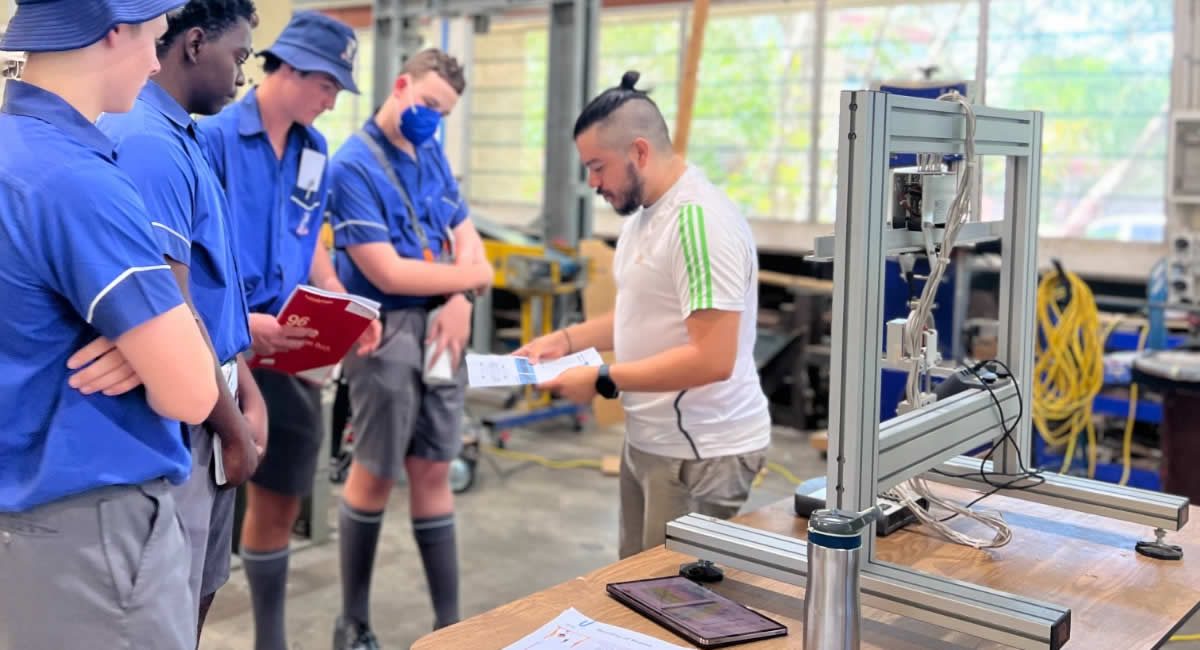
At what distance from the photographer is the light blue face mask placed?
3.14 metres

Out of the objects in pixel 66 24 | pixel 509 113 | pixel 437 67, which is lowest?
pixel 66 24

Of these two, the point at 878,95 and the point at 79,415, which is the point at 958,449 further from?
the point at 79,415

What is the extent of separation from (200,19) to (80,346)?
0.73 meters

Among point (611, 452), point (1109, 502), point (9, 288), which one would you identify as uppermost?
point (9, 288)

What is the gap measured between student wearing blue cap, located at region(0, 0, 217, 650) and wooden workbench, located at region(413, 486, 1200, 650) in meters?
0.43

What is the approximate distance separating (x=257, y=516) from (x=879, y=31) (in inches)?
242

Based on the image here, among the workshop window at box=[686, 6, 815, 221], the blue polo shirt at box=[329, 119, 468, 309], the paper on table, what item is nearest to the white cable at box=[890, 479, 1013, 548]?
the paper on table

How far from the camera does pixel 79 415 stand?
1472mm

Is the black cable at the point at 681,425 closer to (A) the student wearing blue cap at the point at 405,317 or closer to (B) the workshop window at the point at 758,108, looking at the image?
(A) the student wearing blue cap at the point at 405,317

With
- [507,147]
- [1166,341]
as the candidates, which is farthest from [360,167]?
[507,147]

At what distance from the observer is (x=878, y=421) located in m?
1.64

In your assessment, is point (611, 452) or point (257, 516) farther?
point (611, 452)

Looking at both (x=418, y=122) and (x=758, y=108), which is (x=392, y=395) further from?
(x=758, y=108)

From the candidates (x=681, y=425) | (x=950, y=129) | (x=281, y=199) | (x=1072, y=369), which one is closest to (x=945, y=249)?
(x=950, y=129)
